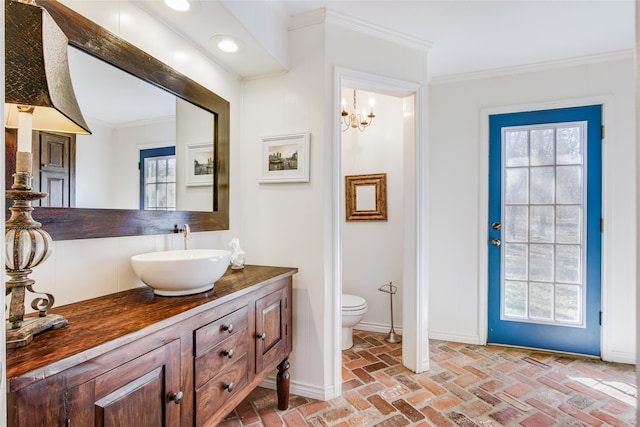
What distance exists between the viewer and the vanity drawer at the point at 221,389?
1151 mm

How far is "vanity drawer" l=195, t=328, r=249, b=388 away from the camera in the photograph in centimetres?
115

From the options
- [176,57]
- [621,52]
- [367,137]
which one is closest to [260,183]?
[176,57]

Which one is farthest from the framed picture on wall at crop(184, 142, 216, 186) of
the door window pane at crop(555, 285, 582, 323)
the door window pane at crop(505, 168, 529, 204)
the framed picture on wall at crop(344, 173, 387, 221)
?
the door window pane at crop(555, 285, 582, 323)

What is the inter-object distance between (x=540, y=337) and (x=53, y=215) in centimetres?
341

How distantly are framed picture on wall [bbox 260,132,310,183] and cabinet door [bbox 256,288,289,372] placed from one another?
2.40 feet

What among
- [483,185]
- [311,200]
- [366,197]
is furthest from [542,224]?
[311,200]

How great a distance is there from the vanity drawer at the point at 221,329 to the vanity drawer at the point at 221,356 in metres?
0.02

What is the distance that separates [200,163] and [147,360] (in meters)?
1.17

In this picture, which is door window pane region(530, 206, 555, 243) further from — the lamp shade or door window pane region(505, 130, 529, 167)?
the lamp shade

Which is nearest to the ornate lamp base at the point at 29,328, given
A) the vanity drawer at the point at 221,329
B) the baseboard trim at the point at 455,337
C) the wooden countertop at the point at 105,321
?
the wooden countertop at the point at 105,321

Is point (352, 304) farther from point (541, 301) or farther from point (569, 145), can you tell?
point (569, 145)

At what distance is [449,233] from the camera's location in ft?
9.53

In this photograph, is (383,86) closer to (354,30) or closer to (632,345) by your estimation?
(354,30)

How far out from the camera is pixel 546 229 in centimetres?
267
